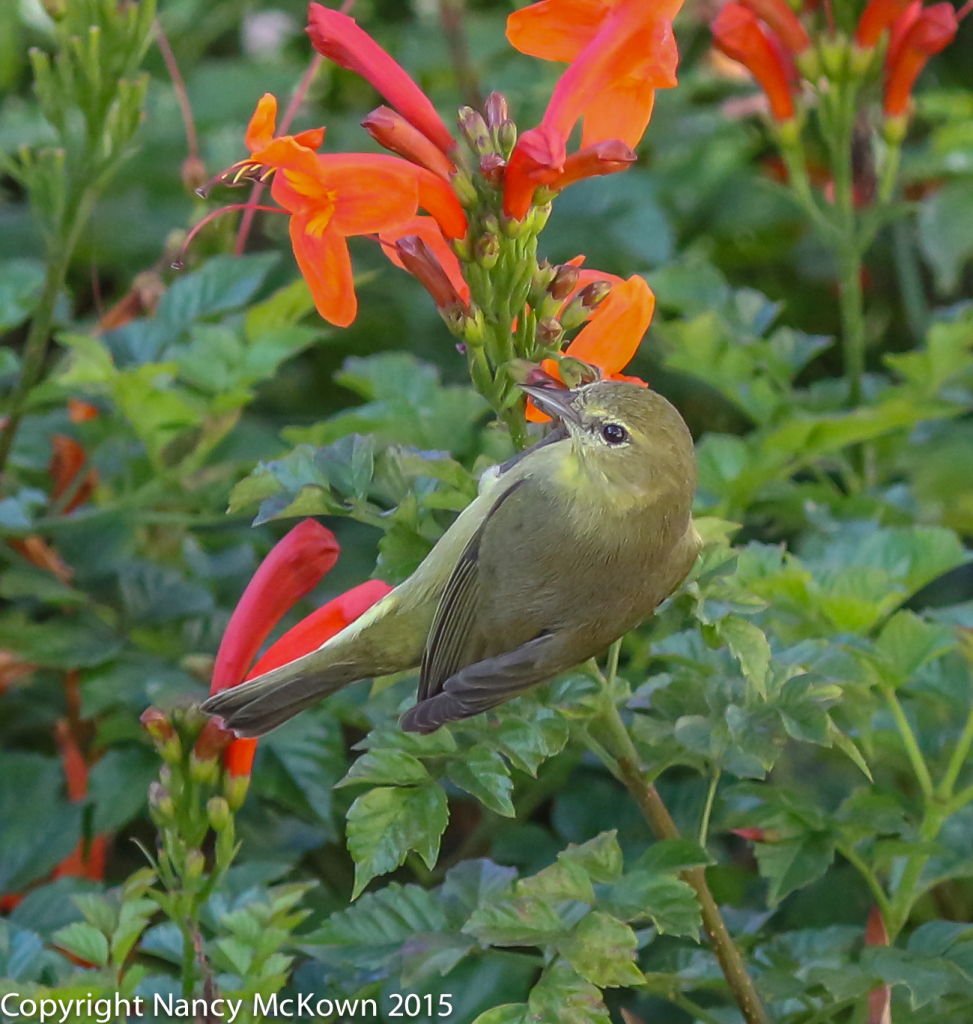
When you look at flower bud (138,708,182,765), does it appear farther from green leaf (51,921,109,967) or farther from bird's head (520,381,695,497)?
bird's head (520,381,695,497)

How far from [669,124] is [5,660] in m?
2.08

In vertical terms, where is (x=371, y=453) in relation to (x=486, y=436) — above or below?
above

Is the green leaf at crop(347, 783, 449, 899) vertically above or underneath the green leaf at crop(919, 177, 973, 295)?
underneath

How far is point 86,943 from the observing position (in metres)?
1.38

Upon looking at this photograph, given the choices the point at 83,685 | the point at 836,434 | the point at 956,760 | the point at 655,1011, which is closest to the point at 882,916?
the point at 956,760

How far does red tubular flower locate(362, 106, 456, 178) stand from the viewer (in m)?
1.23

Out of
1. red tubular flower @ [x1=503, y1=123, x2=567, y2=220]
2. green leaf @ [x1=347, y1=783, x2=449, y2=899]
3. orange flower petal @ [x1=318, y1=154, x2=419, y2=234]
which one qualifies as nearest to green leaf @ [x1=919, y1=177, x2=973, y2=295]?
red tubular flower @ [x1=503, y1=123, x2=567, y2=220]

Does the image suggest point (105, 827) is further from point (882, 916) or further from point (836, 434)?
point (836, 434)

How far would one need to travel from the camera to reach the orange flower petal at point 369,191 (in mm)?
1227

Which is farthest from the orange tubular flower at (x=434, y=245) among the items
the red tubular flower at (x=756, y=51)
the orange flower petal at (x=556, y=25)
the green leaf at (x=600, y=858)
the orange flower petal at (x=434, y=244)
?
the red tubular flower at (x=756, y=51)

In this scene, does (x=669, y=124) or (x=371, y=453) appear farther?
(x=669, y=124)

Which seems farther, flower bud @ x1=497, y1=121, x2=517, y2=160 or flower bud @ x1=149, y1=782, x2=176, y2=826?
flower bud @ x1=149, y1=782, x2=176, y2=826

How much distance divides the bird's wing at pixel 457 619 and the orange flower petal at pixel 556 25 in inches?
18.4

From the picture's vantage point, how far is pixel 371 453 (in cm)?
137
